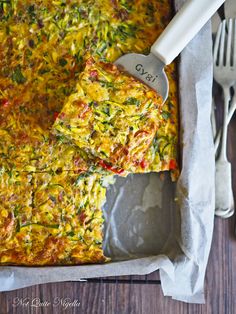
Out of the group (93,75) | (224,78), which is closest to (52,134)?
(93,75)

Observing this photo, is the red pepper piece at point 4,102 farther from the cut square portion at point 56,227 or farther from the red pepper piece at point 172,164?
the red pepper piece at point 172,164

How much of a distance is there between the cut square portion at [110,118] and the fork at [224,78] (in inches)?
25.7

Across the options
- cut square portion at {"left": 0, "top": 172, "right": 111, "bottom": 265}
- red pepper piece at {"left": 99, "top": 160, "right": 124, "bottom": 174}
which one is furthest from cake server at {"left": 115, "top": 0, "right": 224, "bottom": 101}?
cut square portion at {"left": 0, "top": 172, "right": 111, "bottom": 265}

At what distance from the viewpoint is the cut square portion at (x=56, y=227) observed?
3.29 metres

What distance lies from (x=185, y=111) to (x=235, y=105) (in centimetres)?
45

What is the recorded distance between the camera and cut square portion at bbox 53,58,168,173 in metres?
3.08

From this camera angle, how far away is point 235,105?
3588mm

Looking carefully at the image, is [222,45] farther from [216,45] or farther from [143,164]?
[143,164]

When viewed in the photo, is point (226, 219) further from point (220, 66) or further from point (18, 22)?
point (18, 22)

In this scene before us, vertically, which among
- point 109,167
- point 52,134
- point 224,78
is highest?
point 224,78

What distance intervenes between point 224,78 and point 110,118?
0.99 meters

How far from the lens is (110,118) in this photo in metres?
3.11

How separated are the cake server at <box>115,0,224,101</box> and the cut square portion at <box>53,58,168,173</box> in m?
0.15

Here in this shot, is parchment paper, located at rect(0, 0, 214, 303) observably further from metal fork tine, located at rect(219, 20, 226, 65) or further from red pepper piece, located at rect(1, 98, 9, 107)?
red pepper piece, located at rect(1, 98, 9, 107)
